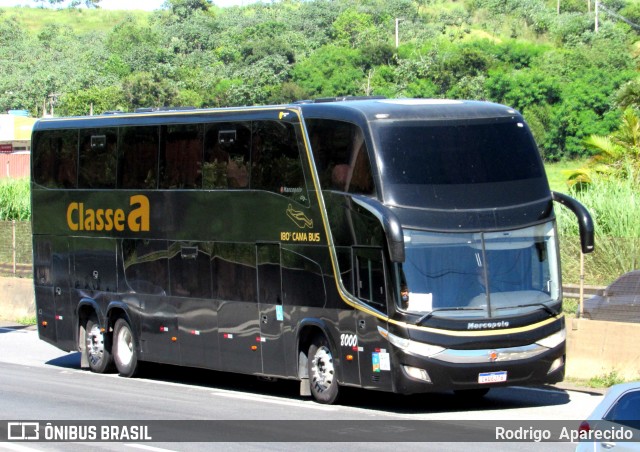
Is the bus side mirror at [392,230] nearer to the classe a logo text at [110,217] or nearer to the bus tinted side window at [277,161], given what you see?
the bus tinted side window at [277,161]

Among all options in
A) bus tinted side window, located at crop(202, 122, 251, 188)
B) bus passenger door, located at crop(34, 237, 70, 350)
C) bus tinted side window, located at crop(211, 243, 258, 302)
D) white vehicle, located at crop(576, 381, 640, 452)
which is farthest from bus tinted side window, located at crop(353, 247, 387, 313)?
bus passenger door, located at crop(34, 237, 70, 350)

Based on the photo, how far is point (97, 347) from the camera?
21562 mm

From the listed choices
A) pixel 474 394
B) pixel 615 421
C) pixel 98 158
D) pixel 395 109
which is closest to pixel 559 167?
pixel 98 158

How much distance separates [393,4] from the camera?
153625mm

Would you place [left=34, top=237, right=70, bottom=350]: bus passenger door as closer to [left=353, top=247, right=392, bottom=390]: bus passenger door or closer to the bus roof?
the bus roof

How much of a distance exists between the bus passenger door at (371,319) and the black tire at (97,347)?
700 centimetres

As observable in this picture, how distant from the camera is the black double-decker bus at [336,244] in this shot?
15070mm

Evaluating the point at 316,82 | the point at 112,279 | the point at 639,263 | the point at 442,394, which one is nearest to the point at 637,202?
the point at 639,263

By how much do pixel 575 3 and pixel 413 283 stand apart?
13643cm

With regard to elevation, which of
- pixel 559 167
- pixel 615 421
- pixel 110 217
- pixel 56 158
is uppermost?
pixel 559 167

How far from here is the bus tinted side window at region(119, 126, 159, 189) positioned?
65.1 ft

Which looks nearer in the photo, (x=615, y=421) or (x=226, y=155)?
(x=615, y=421)

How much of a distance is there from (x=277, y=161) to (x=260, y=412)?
364 cm

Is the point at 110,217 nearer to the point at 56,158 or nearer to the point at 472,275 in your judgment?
the point at 56,158
